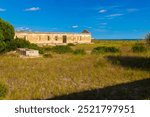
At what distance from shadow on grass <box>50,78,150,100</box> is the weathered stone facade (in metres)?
38.4

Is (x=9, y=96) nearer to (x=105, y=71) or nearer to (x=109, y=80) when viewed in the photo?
(x=109, y=80)

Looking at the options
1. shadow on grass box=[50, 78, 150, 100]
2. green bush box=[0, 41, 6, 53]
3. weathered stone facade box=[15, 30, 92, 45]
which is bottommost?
shadow on grass box=[50, 78, 150, 100]

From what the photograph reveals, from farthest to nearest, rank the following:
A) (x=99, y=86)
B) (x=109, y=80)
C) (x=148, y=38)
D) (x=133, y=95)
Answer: (x=148, y=38) → (x=109, y=80) → (x=99, y=86) → (x=133, y=95)

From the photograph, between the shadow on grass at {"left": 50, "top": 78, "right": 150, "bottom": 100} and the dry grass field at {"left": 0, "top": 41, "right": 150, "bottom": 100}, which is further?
the dry grass field at {"left": 0, "top": 41, "right": 150, "bottom": 100}

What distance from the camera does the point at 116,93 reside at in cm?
918

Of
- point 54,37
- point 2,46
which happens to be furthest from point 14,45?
point 54,37

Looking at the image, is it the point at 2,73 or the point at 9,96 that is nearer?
the point at 9,96

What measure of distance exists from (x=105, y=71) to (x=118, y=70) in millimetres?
744

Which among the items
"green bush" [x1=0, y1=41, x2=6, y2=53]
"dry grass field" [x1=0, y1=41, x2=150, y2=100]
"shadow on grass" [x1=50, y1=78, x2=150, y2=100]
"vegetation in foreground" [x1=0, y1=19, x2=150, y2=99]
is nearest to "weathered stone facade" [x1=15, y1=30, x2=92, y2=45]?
"green bush" [x1=0, y1=41, x2=6, y2=53]

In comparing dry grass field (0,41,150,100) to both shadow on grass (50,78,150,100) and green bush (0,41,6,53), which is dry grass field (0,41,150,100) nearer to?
shadow on grass (50,78,150,100)

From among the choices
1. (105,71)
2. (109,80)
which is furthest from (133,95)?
(105,71)

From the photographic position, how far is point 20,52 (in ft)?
77.9

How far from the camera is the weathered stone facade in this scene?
1942 inches

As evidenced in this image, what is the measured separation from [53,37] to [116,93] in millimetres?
45076
